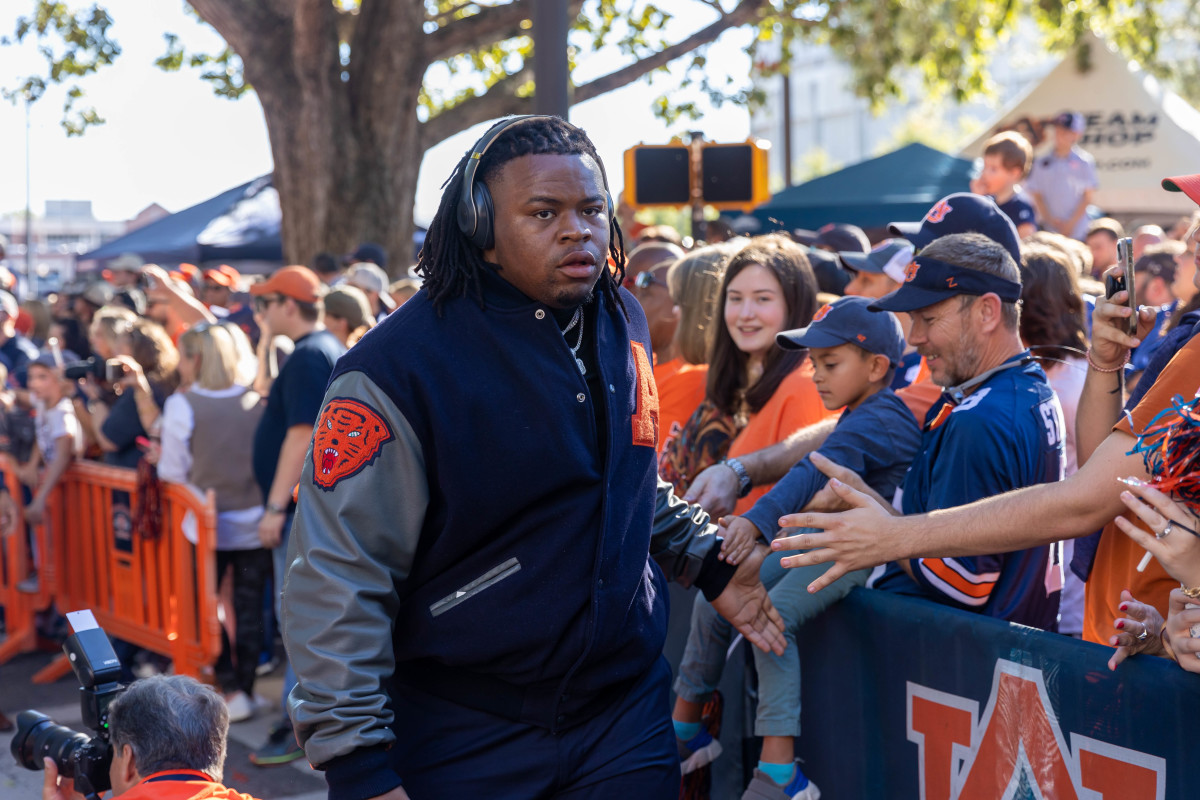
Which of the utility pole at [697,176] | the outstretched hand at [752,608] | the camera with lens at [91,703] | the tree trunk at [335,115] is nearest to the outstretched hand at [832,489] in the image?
the outstretched hand at [752,608]

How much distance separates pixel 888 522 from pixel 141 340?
5409mm

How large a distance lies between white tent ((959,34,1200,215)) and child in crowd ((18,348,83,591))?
33.0ft

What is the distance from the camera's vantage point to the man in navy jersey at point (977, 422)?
9.72ft

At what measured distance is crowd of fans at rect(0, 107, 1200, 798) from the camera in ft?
9.87

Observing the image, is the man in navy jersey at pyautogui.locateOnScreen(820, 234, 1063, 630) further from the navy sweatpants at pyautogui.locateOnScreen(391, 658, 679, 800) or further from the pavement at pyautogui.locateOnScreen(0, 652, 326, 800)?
the pavement at pyautogui.locateOnScreen(0, 652, 326, 800)

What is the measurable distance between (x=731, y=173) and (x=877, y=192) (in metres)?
3.46

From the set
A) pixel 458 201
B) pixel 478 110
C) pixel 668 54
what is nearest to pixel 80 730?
pixel 458 201

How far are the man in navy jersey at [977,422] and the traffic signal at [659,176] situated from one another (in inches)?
218

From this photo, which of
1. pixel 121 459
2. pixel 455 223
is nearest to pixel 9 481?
pixel 121 459

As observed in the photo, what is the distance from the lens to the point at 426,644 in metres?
2.29

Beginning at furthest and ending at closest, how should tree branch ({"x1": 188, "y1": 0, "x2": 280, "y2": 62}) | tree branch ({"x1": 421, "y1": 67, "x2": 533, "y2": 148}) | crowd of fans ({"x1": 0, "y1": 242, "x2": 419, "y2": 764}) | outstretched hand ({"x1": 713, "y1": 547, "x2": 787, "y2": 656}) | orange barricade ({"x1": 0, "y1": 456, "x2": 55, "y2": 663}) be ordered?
tree branch ({"x1": 421, "y1": 67, "x2": 533, "y2": 148}) < tree branch ({"x1": 188, "y1": 0, "x2": 280, "y2": 62}) < orange barricade ({"x1": 0, "y1": 456, "x2": 55, "y2": 663}) < crowd of fans ({"x1": 0, "y1": 242, "x2": 419, "y2": 764}) < outstretched hand ({"x1": 713, "y1": 547, "x2": 787, "y2": 656})

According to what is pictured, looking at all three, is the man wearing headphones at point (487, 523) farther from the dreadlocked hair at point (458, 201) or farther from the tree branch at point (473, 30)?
the tree branch at point (473, 30)

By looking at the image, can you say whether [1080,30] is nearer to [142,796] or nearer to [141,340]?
[141,340]

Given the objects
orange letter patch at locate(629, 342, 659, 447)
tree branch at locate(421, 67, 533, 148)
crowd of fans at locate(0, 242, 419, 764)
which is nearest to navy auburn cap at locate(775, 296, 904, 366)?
orange letter patch at locate(629, 342, 659, 447)
